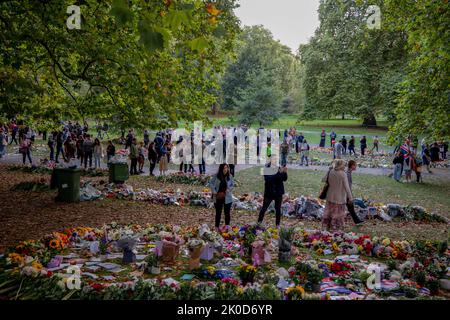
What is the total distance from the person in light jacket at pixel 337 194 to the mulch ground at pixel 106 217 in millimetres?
1311

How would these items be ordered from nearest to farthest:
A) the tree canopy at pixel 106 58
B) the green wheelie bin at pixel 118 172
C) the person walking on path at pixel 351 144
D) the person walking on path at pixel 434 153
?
the tree canopy at pixel 106 58 < the green wheelie bin at pixel 118 172 < the person walking on path at pixel 434 153 < the person walking on path at pixel 351 144

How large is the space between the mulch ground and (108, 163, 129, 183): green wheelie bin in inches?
106

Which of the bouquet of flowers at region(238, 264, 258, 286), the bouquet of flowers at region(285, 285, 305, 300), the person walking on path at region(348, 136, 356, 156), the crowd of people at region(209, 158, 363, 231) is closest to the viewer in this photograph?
the bouquet of flowers at region(285, 285, 305, 300)

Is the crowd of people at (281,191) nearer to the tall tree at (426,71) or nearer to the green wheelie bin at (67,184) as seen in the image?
the tall tree at (426,71)

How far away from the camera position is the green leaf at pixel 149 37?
3424mm

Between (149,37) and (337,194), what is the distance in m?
8.15

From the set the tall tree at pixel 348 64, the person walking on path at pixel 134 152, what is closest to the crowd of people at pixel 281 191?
the person walking on path at pixel 134 152

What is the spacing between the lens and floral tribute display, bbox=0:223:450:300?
224 inches

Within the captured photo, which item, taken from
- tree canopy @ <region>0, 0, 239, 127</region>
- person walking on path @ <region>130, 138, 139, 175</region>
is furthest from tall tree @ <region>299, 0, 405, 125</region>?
tree canopy @ <region>0, 0, 239, 127</region>

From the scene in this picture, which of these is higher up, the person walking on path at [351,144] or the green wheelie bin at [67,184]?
the person walking on path at [351,144]

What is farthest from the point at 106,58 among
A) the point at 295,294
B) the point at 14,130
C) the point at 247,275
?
the point at 14,130

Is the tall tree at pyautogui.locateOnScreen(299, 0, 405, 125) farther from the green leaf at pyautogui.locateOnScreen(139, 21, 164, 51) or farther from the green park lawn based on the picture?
the green leaf at pyautogui.locateOnScreen(139, 21, 164, 51)
